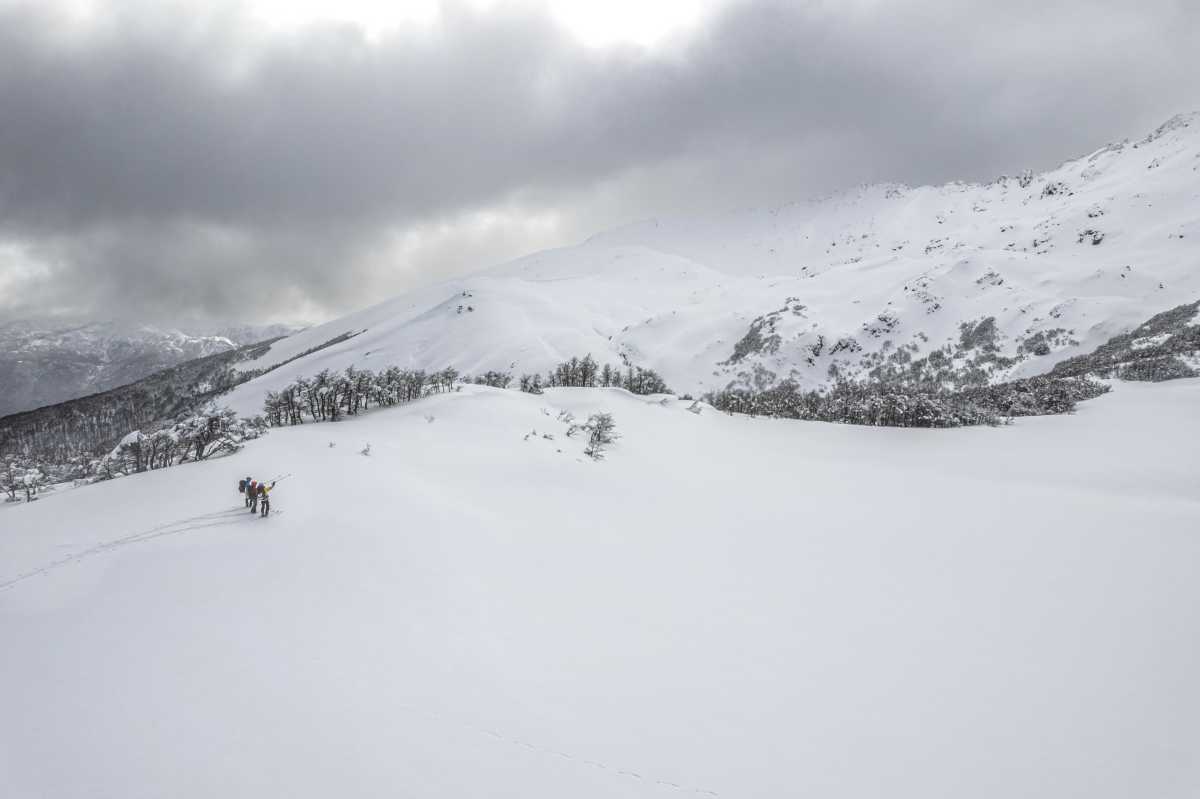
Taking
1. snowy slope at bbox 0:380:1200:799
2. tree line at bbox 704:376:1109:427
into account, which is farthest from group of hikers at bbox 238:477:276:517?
tree line at bbox 704:376:1109:427

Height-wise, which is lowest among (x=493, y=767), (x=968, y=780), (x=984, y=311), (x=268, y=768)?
(x=968, y=780)

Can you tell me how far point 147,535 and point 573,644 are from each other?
35.0 ft

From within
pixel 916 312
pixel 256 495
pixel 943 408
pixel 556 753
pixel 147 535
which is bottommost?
pixel 556 753

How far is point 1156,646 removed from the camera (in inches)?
366

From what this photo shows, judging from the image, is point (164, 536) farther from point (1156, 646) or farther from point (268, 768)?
point (1156, 646)

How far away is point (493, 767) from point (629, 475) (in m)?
17.4

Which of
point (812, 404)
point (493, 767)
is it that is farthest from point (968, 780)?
point (812, 404)

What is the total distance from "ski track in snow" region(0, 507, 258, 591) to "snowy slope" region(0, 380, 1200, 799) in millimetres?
77

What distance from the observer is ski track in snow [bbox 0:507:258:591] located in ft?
32.0

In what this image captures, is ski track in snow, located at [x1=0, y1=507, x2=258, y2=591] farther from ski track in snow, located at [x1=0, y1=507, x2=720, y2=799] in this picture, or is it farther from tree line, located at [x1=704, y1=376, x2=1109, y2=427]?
tree line, located at [x1=704, y1=376, x2=1109, y2=427]

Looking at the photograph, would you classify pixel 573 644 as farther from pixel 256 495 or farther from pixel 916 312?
pixel 916 312

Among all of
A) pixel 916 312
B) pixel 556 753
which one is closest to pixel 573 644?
pixel 556 753

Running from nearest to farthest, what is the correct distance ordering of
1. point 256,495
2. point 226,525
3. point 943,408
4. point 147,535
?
point 147,535 → point 226,525 → point 256,495 → point 943,408

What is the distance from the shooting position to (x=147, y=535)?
37.4 ft
